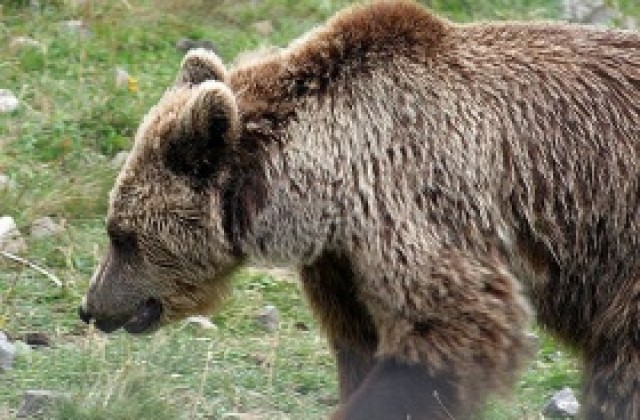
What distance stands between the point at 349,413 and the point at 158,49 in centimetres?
517

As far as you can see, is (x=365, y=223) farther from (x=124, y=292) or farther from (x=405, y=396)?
(x=124, y=292)

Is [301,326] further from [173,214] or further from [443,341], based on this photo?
[443,341]

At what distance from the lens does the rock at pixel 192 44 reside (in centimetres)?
1076

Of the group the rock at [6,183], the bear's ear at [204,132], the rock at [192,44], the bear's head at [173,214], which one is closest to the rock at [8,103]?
the rock at [6,183]

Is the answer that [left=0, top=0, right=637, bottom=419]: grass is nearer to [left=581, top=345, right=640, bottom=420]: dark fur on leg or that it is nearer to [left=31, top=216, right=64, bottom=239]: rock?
[left=31, top=216, right=64, bottom=239]: rock

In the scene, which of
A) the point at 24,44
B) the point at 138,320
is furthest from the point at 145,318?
the point at 24,44

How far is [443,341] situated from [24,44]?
5151 mm

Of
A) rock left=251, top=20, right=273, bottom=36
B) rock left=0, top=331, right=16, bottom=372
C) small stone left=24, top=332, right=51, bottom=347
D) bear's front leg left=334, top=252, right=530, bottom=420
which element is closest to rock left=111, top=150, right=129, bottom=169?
small stone left=24, top=332, right=51, bottom=347

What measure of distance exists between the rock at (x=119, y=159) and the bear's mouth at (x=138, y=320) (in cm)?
241

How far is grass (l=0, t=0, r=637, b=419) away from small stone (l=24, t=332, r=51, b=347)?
0.05m

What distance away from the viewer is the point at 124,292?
6492mm

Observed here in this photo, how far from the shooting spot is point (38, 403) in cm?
638

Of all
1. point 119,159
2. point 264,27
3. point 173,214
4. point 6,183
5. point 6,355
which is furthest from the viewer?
point 264,27

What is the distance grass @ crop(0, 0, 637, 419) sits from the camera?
6.78 m
